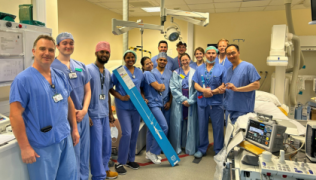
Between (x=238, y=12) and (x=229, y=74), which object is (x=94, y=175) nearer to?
(x=229, y=74)

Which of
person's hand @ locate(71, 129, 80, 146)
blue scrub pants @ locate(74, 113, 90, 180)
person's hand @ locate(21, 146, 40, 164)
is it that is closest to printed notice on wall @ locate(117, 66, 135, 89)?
blue scrub pants @ locate(74, 113, 90, 180)

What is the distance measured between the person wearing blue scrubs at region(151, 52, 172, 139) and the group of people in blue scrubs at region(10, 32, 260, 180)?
0.6 inches

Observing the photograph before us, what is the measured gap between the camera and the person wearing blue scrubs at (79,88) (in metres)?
2.10

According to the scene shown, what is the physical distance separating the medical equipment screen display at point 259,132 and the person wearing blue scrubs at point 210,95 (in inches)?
52.5

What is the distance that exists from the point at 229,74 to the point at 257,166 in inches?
65.7

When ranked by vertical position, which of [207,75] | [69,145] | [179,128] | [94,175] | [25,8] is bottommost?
[94,175]

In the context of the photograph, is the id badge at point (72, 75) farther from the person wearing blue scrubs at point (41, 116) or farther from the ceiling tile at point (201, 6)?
the ceiling tile at point (201, 6)

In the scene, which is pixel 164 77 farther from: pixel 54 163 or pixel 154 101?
pixel 54 163

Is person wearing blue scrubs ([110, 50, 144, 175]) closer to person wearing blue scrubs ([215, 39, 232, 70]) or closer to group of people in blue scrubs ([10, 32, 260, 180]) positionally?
group of people in blue scrubs ([10, 32, 260, 180])

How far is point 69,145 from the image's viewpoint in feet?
5.88

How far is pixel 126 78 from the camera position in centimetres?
280

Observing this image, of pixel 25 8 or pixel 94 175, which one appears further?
pixel 94 175

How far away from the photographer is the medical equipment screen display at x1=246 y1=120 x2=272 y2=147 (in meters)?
1.65

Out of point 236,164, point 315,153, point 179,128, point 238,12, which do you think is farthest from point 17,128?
point 238,12
